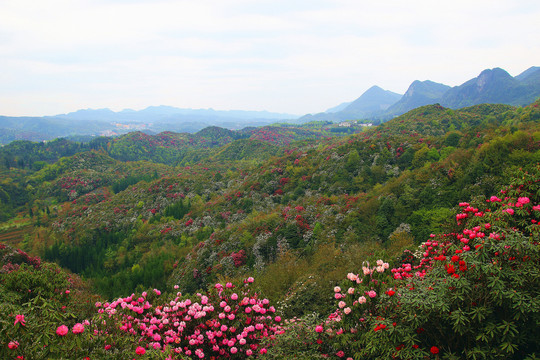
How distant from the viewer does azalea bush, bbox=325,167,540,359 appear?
522 centimetres

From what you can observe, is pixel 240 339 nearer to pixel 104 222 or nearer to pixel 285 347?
pixel 285 347

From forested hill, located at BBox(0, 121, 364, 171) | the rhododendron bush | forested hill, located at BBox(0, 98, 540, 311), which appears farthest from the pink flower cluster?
forested hill, located at BBox(0, 121, 364, 171)

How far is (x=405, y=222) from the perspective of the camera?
25719 mm

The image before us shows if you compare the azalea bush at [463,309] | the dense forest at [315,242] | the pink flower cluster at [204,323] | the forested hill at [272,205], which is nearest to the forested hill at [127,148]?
the forested hill at [272,205]

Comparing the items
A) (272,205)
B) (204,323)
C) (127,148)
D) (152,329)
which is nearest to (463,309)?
(204,323)

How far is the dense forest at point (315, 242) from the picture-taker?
5730 mm

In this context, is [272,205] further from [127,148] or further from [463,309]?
[127,148]

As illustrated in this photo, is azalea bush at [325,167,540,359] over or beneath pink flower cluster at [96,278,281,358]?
over

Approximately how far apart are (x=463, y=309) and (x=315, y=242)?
2211 cm

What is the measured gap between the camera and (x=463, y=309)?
568 cm

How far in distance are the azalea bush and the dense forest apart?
0.04 metres

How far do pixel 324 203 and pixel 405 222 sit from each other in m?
11.6

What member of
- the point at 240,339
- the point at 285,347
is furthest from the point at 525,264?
the point at 240,339

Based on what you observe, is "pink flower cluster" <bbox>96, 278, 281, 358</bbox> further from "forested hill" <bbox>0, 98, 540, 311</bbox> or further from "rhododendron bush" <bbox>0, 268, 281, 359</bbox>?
"forested hill" <bbox>0, 98, 540, 311</bbox>
